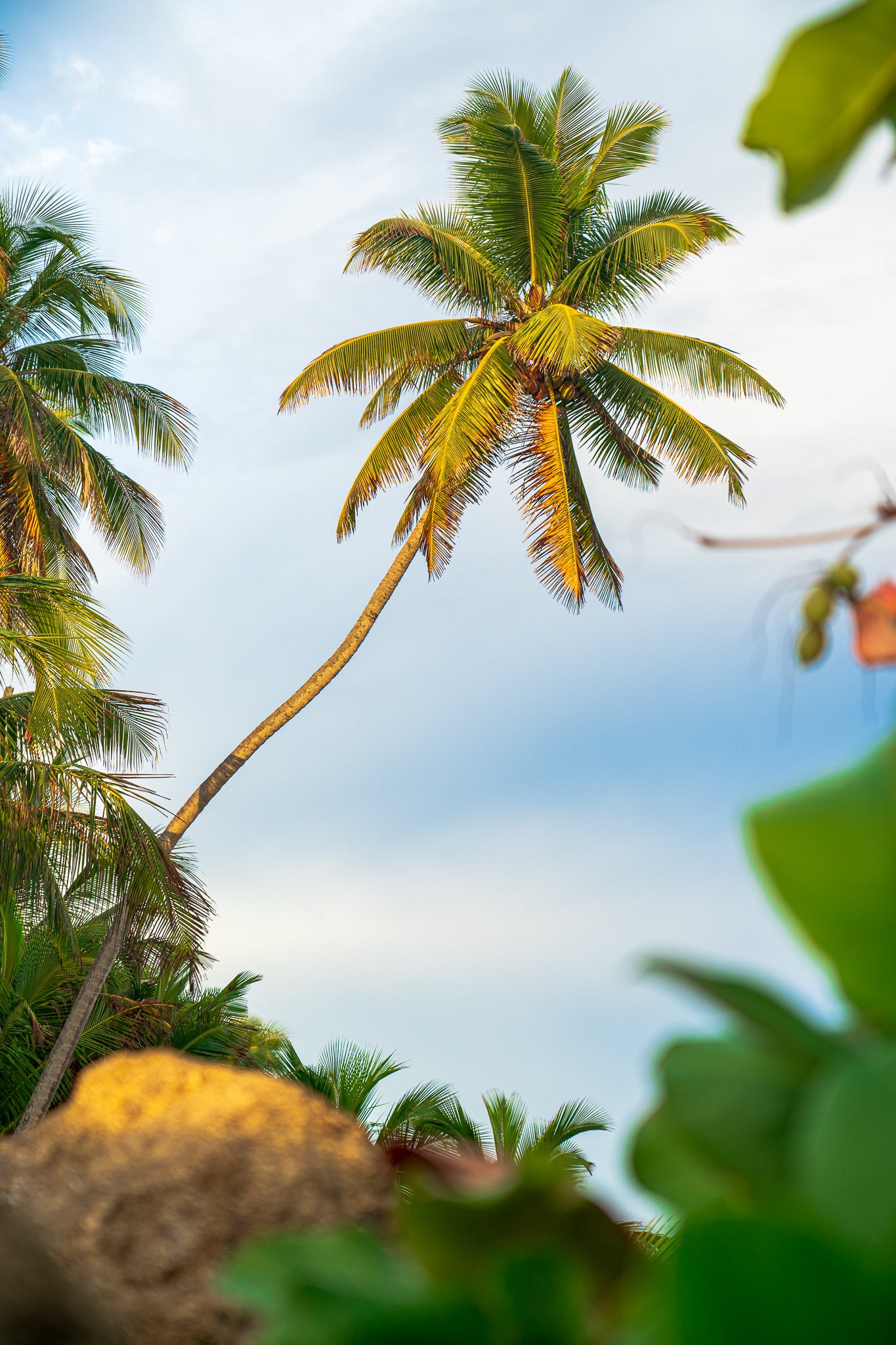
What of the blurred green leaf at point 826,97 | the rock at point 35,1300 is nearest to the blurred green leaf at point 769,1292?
the blurred green leaf at point 826,97

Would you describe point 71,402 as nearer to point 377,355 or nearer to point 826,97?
point 377,355

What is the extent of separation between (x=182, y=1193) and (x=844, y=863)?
108cm

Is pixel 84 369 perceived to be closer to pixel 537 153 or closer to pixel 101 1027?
pixel 537 153

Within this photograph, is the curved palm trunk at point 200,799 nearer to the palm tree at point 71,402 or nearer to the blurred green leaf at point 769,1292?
the palm tree at point 71,402

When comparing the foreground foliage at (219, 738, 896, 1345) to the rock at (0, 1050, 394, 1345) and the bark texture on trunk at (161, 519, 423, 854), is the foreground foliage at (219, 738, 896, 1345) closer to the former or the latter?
the rock at (0, 1050, 394, 1345)

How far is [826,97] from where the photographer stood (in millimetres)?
385

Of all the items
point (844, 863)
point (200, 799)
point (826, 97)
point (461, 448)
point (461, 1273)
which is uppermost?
point (461, 448)

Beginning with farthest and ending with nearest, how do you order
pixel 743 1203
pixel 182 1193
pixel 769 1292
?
pixel 182 1193 < pixel 743 1203 < pixel 769 1292

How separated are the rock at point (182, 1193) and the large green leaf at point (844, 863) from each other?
3.29ft

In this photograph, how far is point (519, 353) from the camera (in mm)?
12531

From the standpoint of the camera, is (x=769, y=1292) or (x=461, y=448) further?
(x=461, y=448)

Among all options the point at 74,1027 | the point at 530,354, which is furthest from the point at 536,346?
the point at 74,1027

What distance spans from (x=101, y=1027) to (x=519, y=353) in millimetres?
9070

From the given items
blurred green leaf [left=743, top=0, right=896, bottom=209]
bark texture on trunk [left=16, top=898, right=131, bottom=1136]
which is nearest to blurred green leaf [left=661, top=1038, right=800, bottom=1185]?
blurred green leaf [left=743, top=0, right=896, bottom=209]
